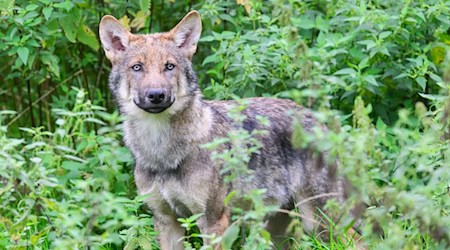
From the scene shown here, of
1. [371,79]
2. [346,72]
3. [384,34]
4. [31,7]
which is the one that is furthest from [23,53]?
[384,34]

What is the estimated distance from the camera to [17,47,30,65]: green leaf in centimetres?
702

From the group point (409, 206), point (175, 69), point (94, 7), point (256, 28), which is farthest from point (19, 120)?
point (409, 206)

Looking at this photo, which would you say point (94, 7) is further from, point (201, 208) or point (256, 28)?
point (201, 208)

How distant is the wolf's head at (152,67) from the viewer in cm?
593

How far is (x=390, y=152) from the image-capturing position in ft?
23.2

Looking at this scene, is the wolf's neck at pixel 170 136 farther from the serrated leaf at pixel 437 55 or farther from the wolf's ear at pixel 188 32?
the serrated leaf at pixel 437 55

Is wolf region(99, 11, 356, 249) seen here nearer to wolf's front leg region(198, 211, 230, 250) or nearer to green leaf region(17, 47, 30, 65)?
wolf's front leg region(198, 211, 230, 250)

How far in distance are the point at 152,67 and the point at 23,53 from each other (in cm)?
145

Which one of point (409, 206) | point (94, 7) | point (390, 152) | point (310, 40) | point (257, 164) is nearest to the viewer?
point (409, 206)

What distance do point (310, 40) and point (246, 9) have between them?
0.63 meters

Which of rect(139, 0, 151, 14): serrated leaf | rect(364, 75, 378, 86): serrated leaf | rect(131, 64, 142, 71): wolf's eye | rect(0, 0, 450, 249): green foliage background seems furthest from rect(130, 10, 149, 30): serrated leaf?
rect(364, 75, 378, 86): serrated leaf

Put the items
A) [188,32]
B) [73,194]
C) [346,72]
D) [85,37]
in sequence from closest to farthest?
→ 1. [73,194]
2. [188,32]
3. [346,72]
4. [85,37]

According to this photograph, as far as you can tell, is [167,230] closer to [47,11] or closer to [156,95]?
[156,95]

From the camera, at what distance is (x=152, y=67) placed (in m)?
6.07
